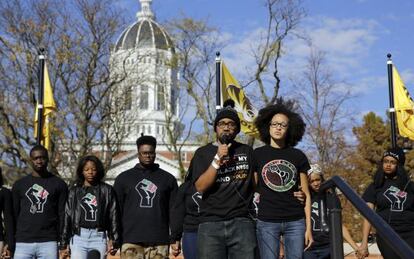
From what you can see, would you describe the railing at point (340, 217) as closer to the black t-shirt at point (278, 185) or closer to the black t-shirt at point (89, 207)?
the black t-shirt at point (278, 185)

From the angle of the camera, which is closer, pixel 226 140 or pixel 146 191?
pixel 226 140

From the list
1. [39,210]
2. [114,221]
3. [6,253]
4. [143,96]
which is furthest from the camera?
[143,96]

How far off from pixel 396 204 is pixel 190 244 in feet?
8.30

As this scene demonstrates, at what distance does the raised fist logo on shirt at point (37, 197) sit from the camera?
709 cm

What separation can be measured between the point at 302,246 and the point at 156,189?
6.97ft

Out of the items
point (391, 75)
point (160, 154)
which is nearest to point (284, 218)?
point (391, 75)

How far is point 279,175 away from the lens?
207 inches

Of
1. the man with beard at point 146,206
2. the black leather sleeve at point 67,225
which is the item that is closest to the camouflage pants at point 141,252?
the man with beard at point 146,206

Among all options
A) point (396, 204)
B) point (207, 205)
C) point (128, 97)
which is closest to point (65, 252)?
point (207, 205)

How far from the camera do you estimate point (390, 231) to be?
10.5 ft

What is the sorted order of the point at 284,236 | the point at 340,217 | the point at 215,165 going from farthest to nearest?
the point at 284,236 → the point at 215,165 → the point at 340,217

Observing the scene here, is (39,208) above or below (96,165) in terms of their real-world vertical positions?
below

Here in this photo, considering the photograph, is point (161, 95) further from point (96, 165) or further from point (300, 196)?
point (300, 196)

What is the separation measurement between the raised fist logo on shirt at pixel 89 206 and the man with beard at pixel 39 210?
14.9 inches
